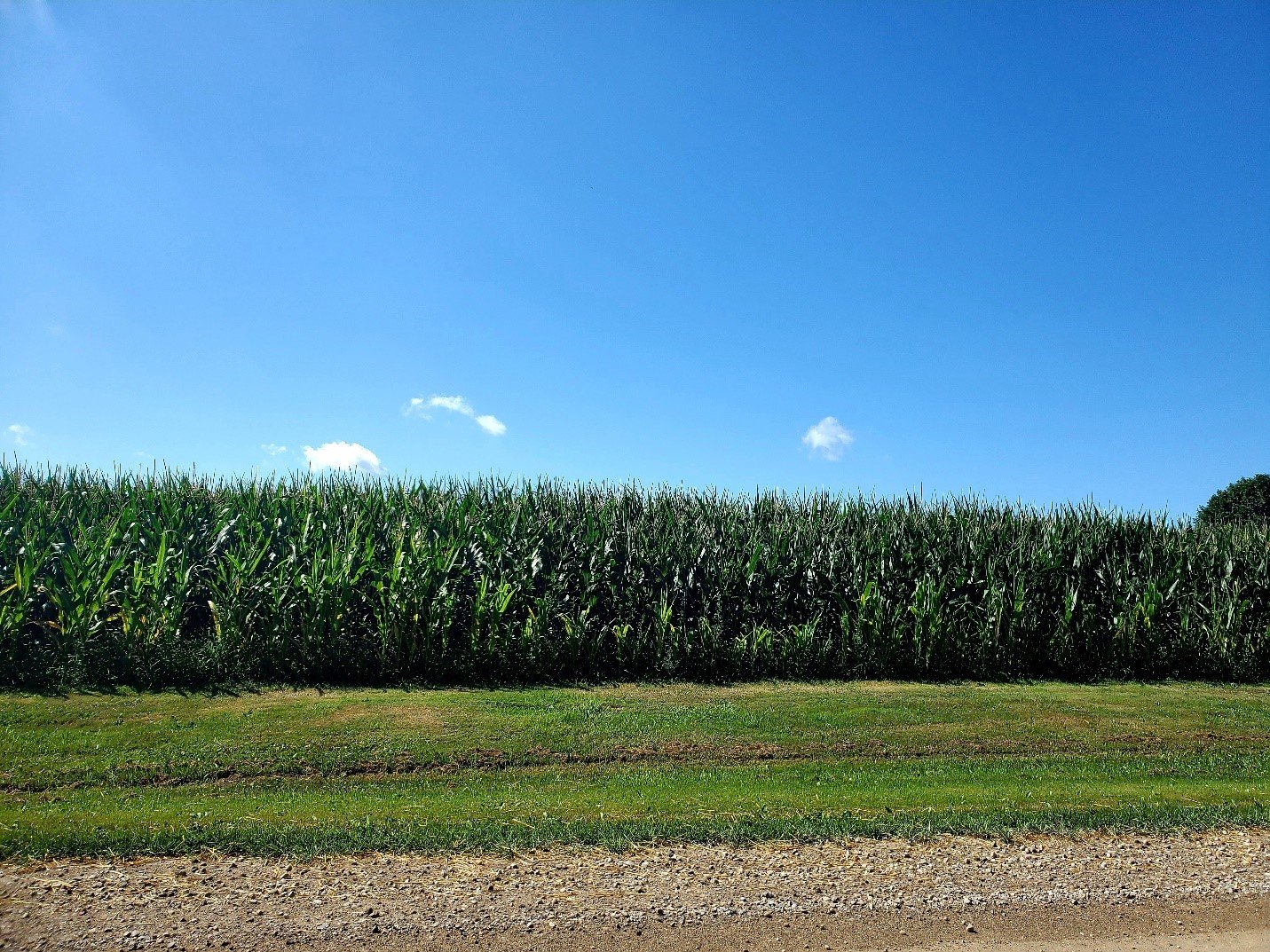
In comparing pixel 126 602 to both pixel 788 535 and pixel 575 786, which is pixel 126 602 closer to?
pixel 575 786

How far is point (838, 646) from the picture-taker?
14.1 m

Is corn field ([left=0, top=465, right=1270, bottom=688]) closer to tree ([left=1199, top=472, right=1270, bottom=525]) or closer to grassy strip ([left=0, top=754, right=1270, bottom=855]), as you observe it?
grassy strip ([left=0, top=754, right=1270, bottom=855])

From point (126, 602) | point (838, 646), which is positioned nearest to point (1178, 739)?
point (838, 646)

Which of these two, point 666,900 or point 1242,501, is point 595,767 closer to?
point 666,900

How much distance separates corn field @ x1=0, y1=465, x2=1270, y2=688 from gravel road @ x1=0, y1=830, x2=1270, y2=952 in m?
7.09

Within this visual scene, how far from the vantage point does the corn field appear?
1227cm

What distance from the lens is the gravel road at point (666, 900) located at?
449 cm

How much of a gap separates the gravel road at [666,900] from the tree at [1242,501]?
32.0m

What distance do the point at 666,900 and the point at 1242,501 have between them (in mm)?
36189

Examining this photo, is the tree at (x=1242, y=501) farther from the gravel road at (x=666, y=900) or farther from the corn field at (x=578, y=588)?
the gravel road at (x=666, y=900)

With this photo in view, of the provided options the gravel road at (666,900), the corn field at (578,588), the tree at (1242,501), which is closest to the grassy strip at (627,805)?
the gravel road at (666,900)

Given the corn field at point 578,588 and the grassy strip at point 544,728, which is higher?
the corn field at point 578,588

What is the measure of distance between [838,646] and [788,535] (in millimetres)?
2307

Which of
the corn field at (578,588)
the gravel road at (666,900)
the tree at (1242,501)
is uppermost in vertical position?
the tree at (1242,501)
